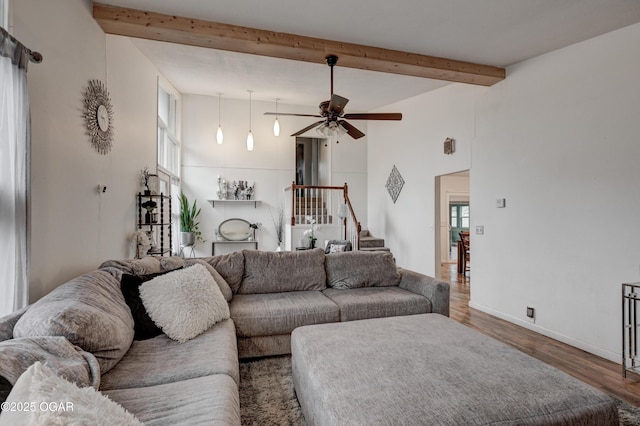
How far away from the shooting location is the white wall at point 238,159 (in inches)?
259

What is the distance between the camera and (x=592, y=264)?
295cm

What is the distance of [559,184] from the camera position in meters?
3.25

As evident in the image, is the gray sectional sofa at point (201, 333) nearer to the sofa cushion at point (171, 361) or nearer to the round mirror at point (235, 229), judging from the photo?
the sofa cushion at point (171, 361)

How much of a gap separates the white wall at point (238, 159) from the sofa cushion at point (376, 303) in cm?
368

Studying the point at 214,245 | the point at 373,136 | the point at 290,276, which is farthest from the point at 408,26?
the point at 214,245

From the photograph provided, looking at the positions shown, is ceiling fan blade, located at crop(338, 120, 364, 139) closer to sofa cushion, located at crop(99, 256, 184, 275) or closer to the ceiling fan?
the ceiling fan

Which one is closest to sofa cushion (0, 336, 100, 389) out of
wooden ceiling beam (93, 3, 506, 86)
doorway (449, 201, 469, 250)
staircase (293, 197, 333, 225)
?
wooden ceiling beam (93, 3, 506, 86)

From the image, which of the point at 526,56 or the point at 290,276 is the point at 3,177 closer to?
the point at 290,276

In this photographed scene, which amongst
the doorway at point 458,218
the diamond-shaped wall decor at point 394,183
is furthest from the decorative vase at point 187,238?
the doorway at point 458,218

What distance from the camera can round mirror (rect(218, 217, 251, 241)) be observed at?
6754 millimetres

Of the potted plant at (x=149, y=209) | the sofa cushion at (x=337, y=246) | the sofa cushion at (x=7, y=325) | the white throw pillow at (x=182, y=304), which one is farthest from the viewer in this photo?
the sofa cushion at (x=337, y=246)

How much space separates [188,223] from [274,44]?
389 cm

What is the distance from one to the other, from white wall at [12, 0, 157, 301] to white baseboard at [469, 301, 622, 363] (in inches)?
171

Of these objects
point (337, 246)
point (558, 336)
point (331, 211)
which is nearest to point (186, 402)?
point (558, 336)
